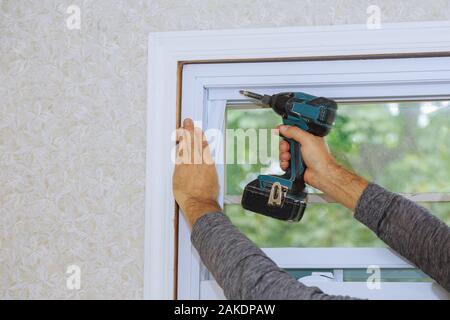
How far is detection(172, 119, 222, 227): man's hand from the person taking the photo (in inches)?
62.0

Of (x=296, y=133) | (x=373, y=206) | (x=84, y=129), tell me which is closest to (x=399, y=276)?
(x=373, y=206)

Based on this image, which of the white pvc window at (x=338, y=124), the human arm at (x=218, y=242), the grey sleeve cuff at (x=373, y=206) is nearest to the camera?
the human arm at (x=218, y=242)

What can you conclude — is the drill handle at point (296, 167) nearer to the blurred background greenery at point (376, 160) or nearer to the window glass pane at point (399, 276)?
the blurred background greenery at point (376, 160)

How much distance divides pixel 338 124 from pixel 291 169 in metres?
0.22

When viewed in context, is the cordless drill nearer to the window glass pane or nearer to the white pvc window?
the white pvc window

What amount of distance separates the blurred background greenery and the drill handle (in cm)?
12

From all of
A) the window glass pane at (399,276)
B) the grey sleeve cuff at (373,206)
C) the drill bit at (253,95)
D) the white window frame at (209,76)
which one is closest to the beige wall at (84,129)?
the white window frame at (209,76)

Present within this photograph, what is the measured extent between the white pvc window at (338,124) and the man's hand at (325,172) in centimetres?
12

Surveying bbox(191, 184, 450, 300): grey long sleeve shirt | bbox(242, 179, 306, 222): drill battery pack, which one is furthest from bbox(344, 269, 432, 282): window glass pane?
bbox(242, 179, 306, 222): drill battery pack

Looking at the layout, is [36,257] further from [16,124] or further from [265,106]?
[265,106]

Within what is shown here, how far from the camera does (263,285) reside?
4.26 ft

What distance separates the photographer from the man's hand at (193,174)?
1575 millimetres

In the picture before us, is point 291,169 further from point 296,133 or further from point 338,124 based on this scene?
point 338,124

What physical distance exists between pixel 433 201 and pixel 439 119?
23cm
